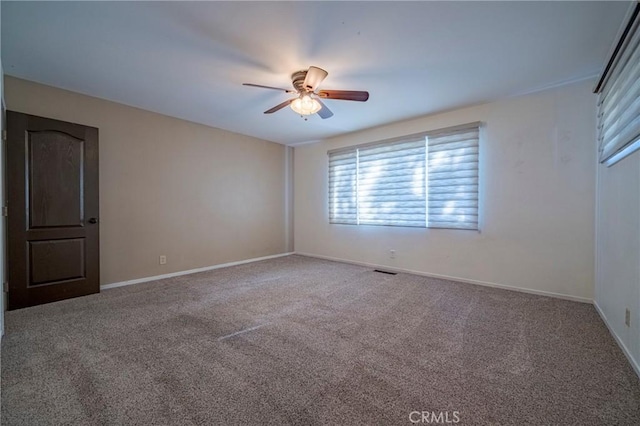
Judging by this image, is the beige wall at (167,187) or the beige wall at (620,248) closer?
the beige wall at (620,248)

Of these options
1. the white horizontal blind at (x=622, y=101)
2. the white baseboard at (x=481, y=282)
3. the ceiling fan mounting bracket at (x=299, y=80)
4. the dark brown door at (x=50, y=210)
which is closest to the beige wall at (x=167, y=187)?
the dark brown door at (x=50, y=210)

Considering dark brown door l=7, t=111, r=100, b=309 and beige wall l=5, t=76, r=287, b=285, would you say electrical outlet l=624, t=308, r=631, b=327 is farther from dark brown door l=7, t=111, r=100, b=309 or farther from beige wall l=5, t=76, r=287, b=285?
dark brown door l=7, t=111, r=100, b=309

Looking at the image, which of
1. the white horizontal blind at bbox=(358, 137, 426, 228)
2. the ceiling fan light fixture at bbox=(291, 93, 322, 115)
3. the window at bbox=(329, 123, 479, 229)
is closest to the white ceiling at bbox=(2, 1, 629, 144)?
the ceiling fan light fixture at bbox=(291, 93, 322, 115)

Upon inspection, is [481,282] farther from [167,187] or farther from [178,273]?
[167,187]

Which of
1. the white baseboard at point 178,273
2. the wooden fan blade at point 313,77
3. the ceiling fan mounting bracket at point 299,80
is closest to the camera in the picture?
the wooden fan blade at point 313,77

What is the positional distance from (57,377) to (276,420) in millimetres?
1474

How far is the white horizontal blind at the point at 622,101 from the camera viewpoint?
1823 millimetres

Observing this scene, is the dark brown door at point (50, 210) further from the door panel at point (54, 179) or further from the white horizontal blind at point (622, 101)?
the white horizontal blind at point (622, 101)

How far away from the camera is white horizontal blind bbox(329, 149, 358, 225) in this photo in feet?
16.5

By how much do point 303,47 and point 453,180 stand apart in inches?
108

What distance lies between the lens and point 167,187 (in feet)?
13.4

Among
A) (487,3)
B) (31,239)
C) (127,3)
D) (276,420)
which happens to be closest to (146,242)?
(31,239)

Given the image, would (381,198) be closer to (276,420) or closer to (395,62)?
(395,62)

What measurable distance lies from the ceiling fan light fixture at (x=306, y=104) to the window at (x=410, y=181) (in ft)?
6.83
